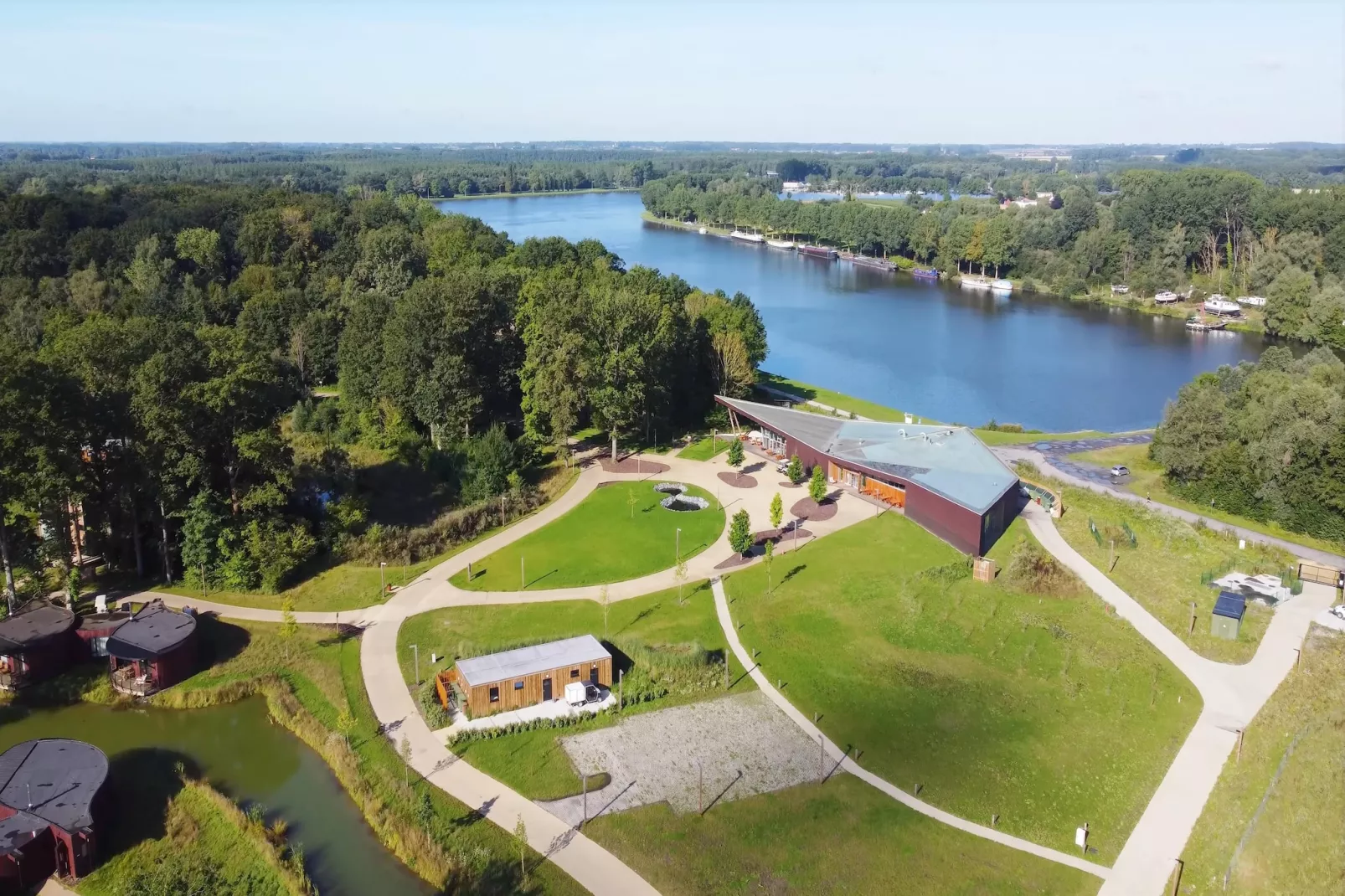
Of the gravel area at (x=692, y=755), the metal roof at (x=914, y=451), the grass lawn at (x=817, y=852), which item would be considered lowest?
the grass lawn at (x=817, y=852)

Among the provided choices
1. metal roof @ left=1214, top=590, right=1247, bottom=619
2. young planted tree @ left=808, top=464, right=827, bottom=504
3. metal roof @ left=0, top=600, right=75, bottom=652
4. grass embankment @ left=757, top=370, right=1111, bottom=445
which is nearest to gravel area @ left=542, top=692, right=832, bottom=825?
metal roof @ left=1214, top=590, right=1247, bottom=619

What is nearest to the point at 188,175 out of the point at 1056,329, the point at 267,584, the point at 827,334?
the point at 827,334

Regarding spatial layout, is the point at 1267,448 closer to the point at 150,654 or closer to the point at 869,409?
the point at 869,409

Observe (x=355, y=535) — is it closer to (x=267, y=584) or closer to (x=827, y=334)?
(x=267, y=584)

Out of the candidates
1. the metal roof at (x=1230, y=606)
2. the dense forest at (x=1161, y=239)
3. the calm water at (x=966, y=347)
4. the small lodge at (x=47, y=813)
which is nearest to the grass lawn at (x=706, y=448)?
the calm water at (x=966, y=347)

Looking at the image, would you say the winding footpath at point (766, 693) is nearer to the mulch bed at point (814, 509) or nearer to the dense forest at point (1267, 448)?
the mulch bed at point (814, 509)

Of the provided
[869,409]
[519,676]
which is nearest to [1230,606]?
[519,676]
